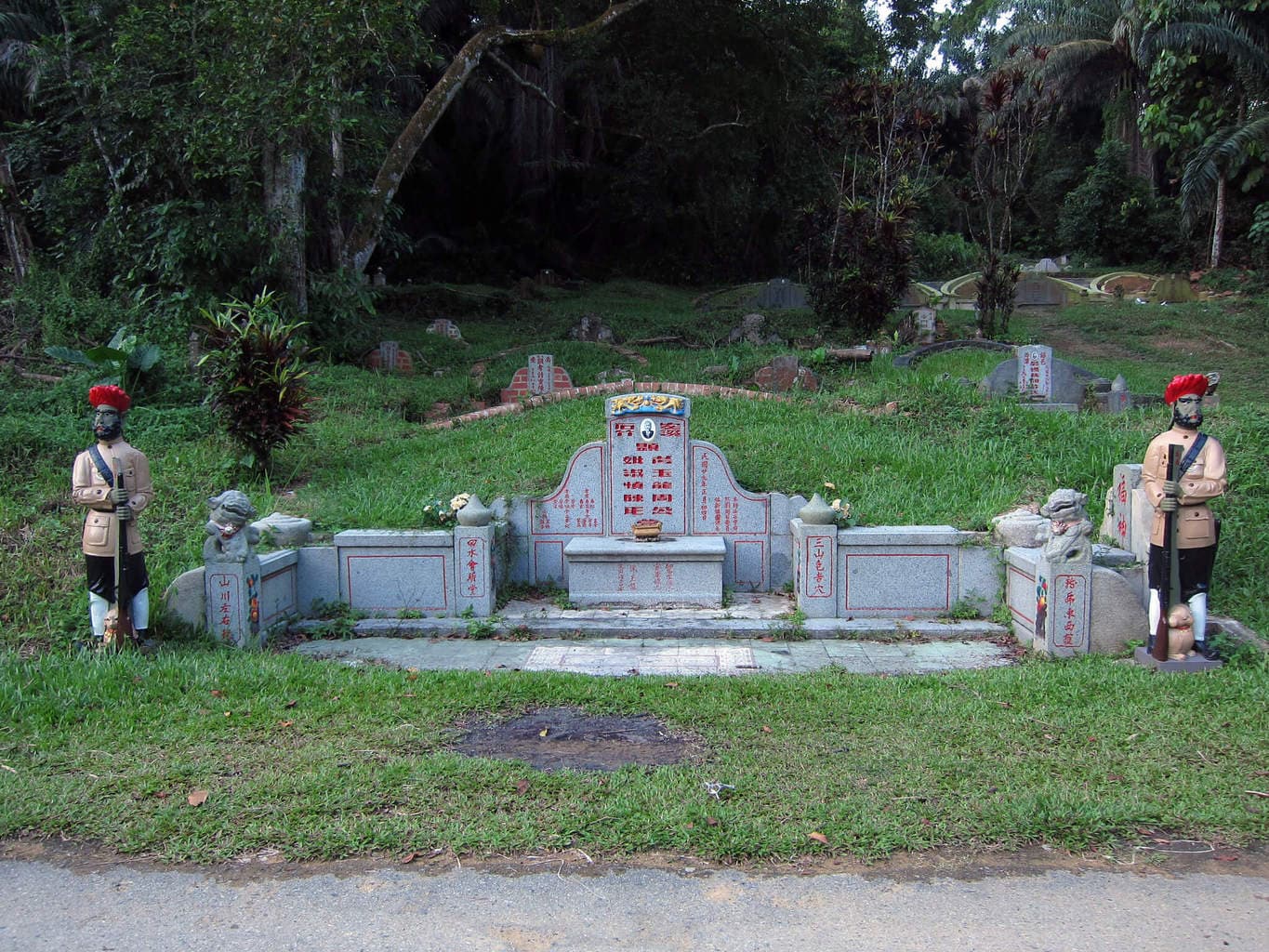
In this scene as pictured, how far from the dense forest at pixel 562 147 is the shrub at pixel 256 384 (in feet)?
16.7

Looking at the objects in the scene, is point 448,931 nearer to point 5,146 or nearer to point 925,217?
point 5,146

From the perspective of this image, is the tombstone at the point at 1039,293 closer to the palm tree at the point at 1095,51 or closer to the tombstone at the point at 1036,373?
the palm tree at the point at 1095,51

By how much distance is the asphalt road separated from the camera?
11.0 feet

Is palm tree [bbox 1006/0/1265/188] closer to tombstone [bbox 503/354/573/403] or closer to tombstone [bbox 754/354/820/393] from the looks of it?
tombstone [bbox 754/354/820/393]

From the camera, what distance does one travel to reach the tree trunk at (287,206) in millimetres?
14500

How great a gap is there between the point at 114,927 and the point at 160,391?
9.53 metres

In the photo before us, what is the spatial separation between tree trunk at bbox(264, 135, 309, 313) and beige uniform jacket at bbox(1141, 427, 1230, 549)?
12463 millimetres

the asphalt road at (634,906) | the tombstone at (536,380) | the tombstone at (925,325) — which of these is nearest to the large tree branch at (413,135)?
the tombstone at (536,380)

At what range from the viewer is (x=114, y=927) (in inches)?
136

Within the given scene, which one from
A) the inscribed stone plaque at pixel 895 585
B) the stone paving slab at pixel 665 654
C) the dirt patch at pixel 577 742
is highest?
the inscribed stone plaque at pixel 895 585

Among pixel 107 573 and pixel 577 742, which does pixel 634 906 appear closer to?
pixel 577 742

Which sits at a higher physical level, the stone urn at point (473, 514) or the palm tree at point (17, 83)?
the palm tree at point (17, 83)

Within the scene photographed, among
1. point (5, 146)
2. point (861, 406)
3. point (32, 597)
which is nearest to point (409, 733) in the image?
point (32, 597)

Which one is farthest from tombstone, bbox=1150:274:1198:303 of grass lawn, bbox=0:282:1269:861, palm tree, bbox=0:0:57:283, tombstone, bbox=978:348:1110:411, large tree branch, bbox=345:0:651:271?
palm tree, bbox=0:0:57:283
